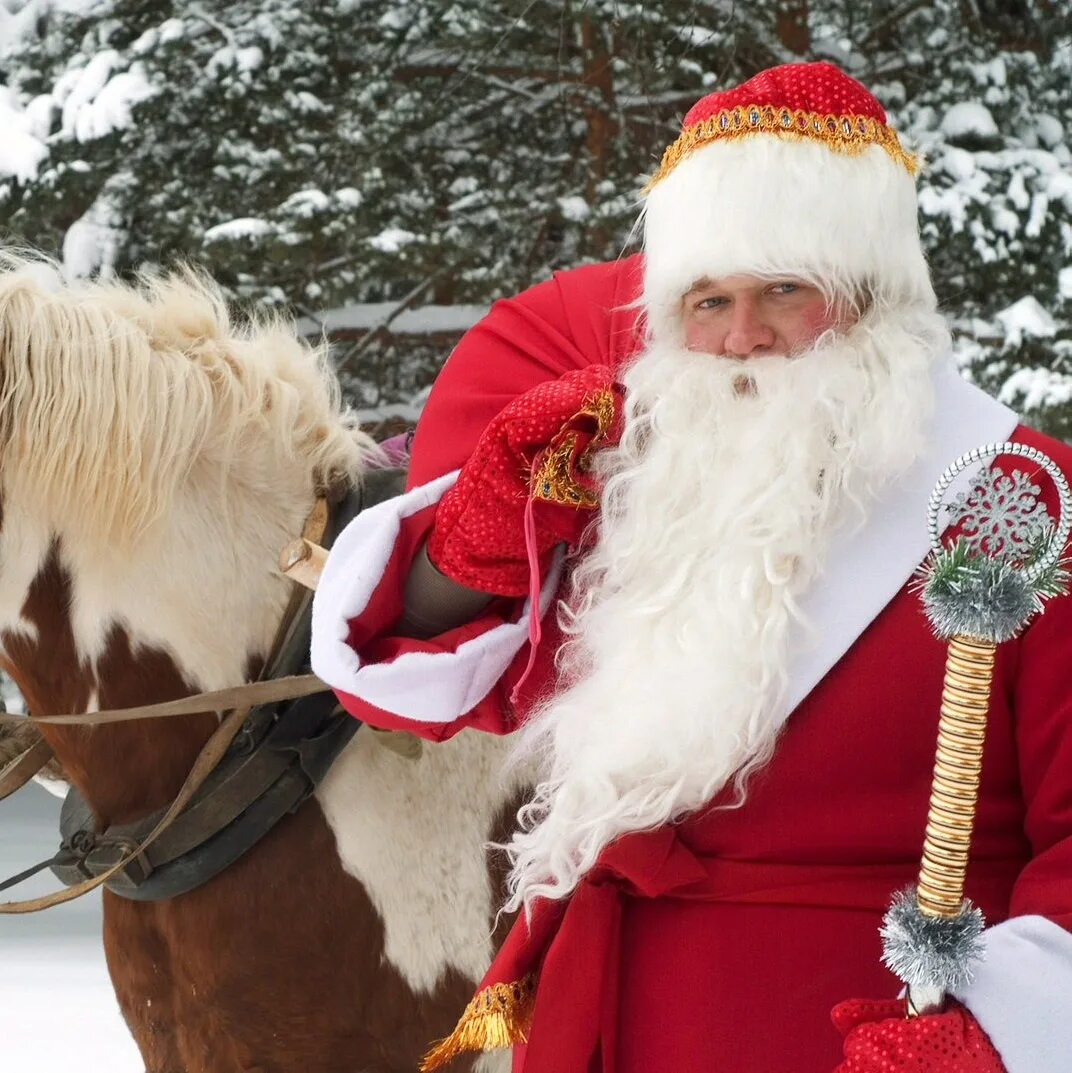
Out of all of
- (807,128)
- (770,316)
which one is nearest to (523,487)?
(770,316)

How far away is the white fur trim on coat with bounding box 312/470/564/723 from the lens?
147 cm

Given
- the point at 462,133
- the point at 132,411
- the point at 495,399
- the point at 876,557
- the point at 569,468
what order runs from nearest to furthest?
the point at 876,557
the point at 569,468
the point at 495,399
the point at 132,411
the point at 462,133

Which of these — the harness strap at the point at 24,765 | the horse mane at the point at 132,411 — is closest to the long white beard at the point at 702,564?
the horse mane at the point at 132,411

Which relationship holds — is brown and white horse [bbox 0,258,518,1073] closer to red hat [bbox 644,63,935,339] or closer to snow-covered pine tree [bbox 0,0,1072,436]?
red hat [bbox 644,63,935,339]

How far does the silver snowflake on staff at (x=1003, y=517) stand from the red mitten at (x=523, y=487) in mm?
386

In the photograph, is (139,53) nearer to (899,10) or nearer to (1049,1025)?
(899,10)

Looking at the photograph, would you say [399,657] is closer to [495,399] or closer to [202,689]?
[495,399]

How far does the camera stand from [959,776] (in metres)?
1.19

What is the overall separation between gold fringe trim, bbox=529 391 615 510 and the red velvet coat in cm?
23

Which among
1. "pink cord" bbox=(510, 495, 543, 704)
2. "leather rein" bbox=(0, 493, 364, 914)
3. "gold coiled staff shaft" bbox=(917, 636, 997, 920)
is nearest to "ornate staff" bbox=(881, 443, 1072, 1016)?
"gold coiled staff shaft" bbox=(917, 636, 997, 920)

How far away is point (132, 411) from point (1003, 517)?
1282 millimetres

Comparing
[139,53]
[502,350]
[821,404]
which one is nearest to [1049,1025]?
[821,404]

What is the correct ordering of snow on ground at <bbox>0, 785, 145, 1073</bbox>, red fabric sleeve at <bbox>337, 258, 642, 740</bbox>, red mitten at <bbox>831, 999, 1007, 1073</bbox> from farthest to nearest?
snow on ground at <bbox>0, 785, 145, 1073</bbox> → red fabric sleeve at <bbox>337, 258, 642, 740</bbox> → red mitten at <bbox>831, 999, 1007, 1073</bbox>

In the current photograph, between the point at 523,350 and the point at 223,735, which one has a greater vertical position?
the point at 523,350
